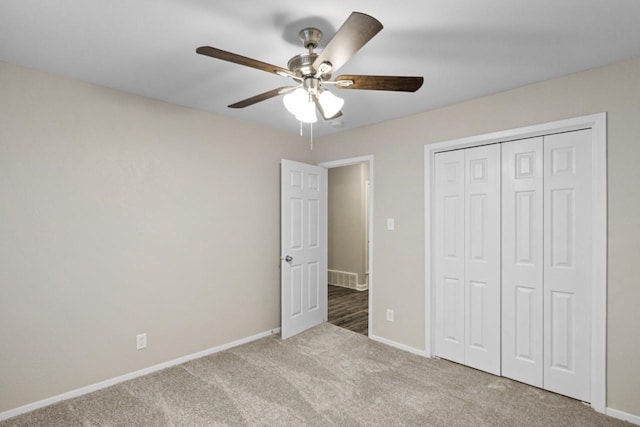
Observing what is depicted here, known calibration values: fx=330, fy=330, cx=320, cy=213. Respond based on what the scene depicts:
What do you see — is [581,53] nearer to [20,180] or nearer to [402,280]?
[402,280]

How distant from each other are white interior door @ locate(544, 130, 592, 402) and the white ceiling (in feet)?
2.09

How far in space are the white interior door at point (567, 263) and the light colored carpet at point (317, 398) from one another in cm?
21

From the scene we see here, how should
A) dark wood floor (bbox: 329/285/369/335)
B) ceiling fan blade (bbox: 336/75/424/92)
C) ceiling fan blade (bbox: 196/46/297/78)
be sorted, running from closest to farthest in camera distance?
ceiling fan blade (bbox: 196/46/297/78) < ceiling fan blade (bbox: 336/75/424/92) < dark wood floor (bbox: 329/285/369/335)

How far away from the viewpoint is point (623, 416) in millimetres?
2166

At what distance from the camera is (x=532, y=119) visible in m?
2.56

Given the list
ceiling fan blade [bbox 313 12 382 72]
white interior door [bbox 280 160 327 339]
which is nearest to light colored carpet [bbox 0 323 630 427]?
white interior door [bbox 280 160 327 339]

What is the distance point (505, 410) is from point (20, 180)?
12.1 ft

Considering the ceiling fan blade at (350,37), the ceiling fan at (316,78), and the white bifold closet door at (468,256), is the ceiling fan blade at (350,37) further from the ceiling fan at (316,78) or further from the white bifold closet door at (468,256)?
the white bifold closet door at (468,256)

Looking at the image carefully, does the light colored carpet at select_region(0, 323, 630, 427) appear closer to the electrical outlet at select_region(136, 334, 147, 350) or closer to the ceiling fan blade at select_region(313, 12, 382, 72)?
the electrical outlet at select_region(136, 334, 147, 350)

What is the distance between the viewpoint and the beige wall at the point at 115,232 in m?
2.23

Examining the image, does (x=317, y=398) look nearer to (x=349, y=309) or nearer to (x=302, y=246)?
(x=302, y=246)

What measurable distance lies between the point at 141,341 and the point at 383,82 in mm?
2760

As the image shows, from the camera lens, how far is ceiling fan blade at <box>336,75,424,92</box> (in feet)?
5.42

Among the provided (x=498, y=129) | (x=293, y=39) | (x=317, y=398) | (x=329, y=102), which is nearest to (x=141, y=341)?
(x=317, y=398)
